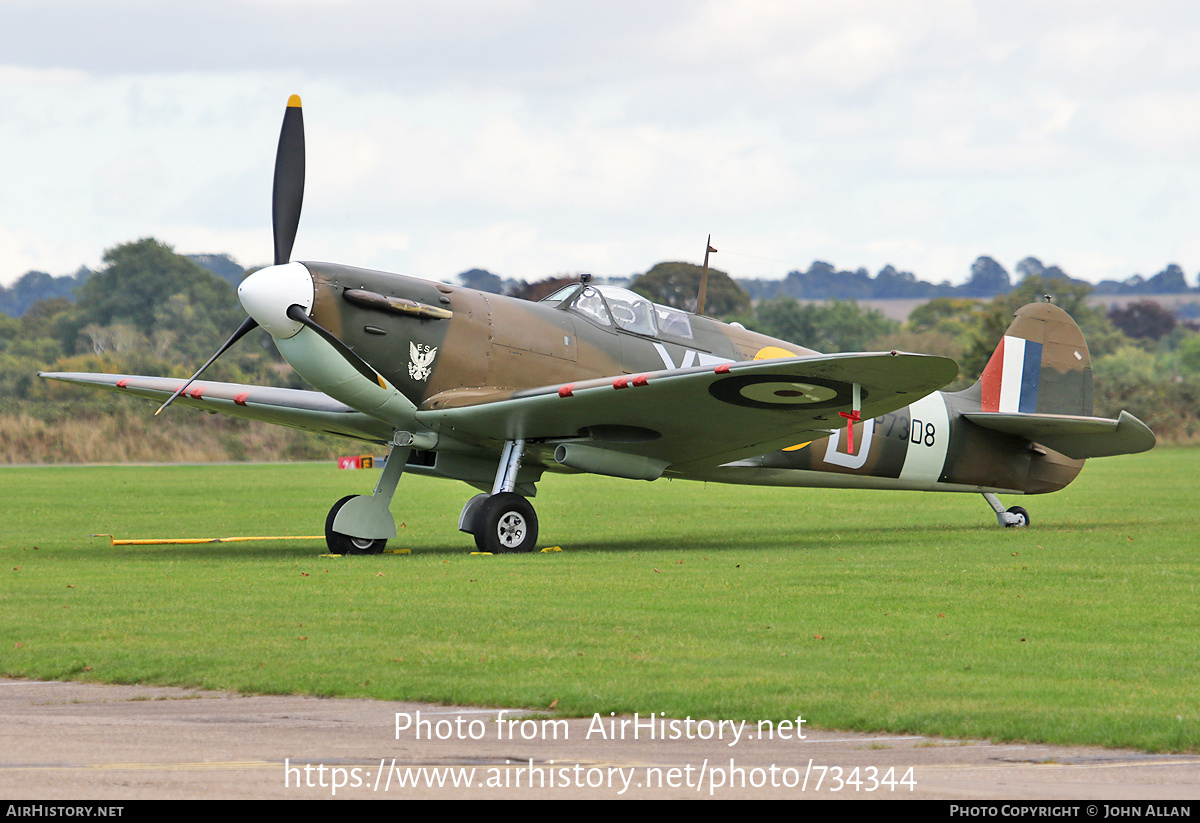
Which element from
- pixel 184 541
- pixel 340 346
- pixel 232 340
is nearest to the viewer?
pixel 340 346

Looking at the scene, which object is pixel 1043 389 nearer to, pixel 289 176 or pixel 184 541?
pixel 289 176

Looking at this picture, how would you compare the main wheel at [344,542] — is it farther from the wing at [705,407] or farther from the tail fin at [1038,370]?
the tail fin at [1038,370]

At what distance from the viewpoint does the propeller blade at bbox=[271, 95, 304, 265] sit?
12.5 m

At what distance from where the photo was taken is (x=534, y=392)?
12031 millimetres

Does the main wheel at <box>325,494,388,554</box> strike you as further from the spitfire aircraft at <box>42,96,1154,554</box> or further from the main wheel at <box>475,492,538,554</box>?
the main wheel at <box>475,492,538,554</box>

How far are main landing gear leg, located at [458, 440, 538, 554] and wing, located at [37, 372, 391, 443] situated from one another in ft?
5.62

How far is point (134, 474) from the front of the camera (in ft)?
95.8

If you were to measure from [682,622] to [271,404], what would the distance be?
25.6 ft

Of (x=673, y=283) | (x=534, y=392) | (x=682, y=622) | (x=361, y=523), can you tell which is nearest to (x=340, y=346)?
(x=534, y=392)

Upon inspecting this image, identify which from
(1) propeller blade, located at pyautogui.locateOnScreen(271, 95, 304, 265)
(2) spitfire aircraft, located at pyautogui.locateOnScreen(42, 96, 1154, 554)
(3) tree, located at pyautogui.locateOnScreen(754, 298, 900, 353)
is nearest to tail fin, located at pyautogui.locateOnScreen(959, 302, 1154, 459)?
(2) spitfire aircraft, located at pyautogui.locateOnScreen(42, 96, 1154, 554)

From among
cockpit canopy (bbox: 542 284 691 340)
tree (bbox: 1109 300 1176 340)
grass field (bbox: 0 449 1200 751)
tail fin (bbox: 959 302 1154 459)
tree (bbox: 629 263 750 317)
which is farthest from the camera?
tree (bbox: 1109 300 1176 340)

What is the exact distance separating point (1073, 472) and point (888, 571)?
764 centimetres
